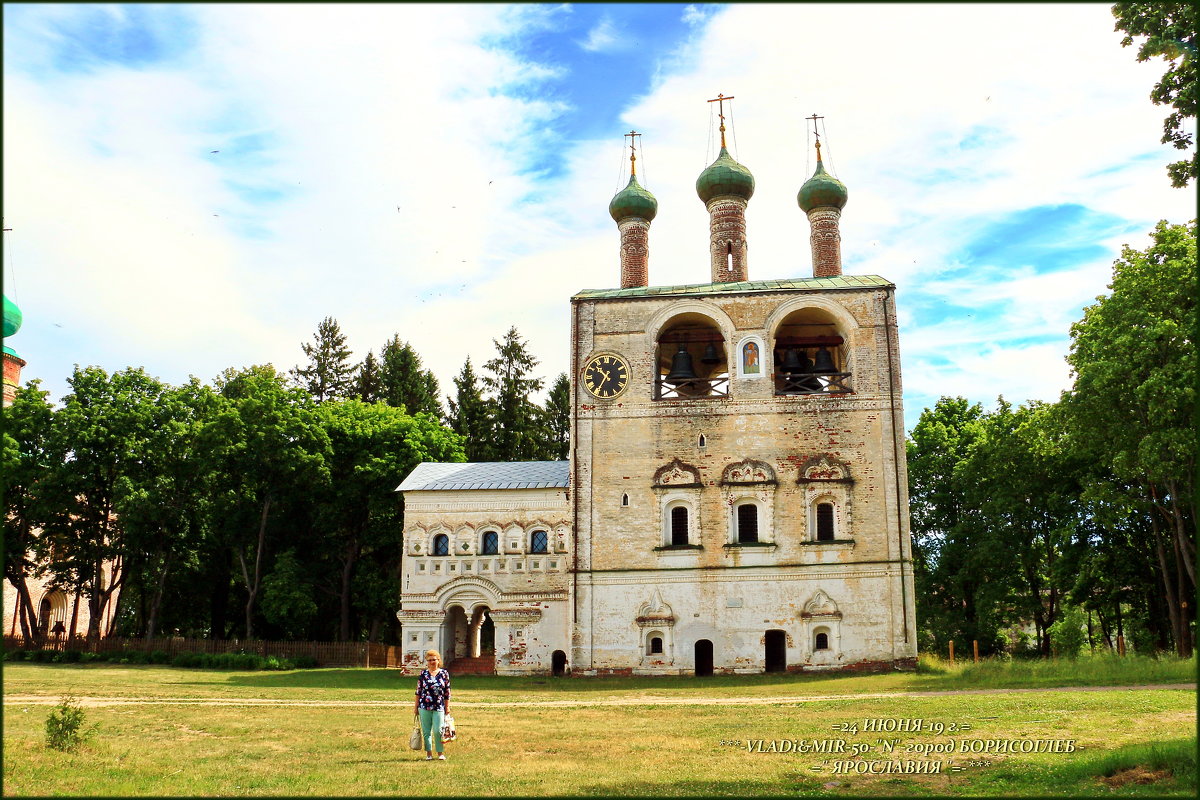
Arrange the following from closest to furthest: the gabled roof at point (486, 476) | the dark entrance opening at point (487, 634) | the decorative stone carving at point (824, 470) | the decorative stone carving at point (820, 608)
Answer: the decorative stone carving at point (820, 608) → the decorative stone carving at point (824, 470) → the gabled roof at point (486, 476) → the dark entrance opening at point (487, 634)

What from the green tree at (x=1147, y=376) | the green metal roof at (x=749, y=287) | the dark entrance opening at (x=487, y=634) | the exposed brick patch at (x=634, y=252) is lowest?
the dark entrance opening at (x=487, y=634)

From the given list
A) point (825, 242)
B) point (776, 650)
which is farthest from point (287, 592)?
point (825, 242)

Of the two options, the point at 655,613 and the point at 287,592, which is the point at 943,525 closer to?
the point at 655,613

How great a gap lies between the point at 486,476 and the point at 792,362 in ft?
34.5

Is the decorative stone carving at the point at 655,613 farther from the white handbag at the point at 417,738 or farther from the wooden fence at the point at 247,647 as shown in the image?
the white handbag at the point at 417,738

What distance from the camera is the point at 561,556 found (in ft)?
97.9

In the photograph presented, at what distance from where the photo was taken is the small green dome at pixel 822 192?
105ft

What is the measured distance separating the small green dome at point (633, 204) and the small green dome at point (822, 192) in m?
5.09

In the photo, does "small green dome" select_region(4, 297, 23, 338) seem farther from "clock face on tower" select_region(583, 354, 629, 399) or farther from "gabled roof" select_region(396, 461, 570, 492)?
"clock face on tower" select_region(583, 354, 629, 399)

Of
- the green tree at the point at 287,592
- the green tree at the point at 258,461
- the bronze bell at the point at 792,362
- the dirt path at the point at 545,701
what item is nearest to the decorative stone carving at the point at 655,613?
the dirt path at the point at 545,701

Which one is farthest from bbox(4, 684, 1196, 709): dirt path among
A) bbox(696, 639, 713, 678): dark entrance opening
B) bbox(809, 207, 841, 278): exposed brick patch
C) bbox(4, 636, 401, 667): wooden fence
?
bbox(809, 207, 841, 278): exposed brick patch

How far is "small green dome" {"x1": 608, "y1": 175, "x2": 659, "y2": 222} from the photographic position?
32.6 meters

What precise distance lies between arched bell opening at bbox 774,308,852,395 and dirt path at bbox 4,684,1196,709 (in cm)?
1063

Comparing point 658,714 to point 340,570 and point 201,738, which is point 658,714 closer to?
point 201,738
